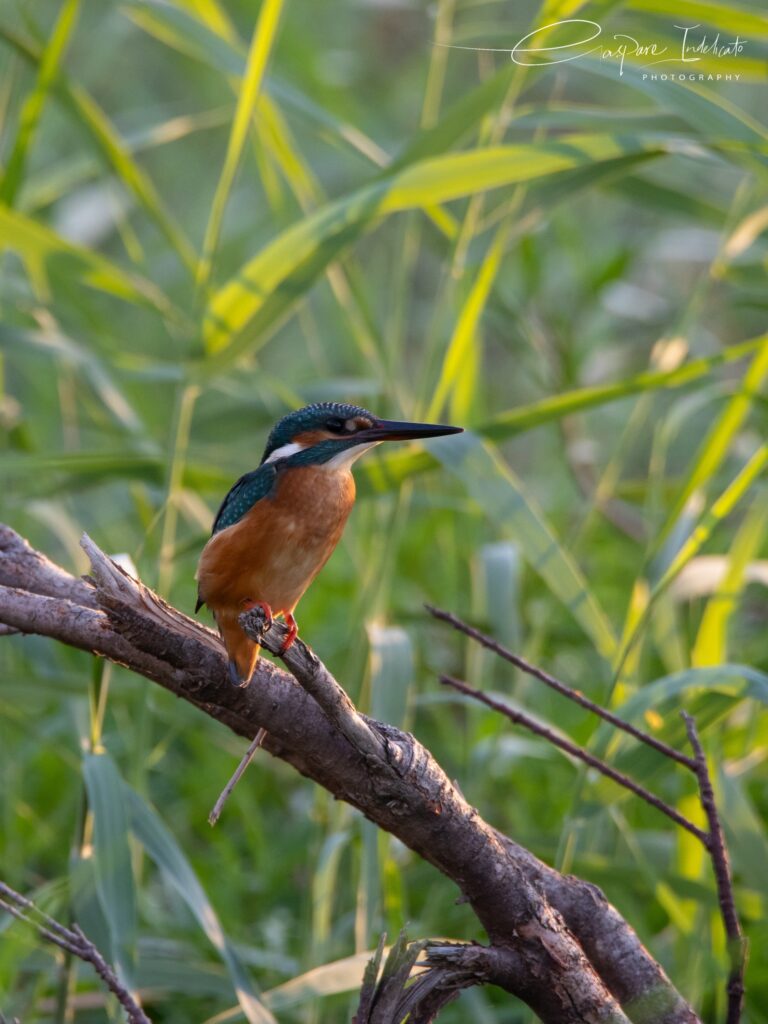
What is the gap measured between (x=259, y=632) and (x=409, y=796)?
245mm

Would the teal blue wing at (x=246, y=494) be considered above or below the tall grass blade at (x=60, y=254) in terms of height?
below

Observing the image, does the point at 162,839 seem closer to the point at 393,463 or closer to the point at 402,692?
the point at 402,692

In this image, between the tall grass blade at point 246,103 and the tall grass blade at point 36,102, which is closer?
the tall grass blade at point 246,103

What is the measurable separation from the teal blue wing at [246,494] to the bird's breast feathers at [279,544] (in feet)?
0.05

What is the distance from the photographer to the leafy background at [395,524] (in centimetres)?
196

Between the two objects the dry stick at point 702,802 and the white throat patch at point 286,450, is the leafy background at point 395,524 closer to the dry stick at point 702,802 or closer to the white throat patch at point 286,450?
the white throat patch at point 286,450

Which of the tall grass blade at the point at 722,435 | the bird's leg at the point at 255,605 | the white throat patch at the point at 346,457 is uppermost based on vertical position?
the tall grass blade at the point at 722,435

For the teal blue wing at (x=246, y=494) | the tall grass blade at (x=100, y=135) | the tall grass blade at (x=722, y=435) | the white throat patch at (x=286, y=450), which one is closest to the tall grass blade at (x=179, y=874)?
the teal blue wing at (x=246, y=494)

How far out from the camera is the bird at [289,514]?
1729 millimetres

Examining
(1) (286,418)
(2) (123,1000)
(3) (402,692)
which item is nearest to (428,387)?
(1) (286,418)

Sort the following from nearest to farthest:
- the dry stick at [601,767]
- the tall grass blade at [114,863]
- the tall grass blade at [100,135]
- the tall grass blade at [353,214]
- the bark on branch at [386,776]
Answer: the bark on branch at [386,776]
the dry stick at [601,767]
the tall grass blade at [114,863]
the tall grass blade at [353,214]
the tall grass blade at [100,135]

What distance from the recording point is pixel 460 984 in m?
1.38

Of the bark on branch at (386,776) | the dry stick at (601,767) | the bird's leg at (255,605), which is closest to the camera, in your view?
the bark on branch at (386,776)

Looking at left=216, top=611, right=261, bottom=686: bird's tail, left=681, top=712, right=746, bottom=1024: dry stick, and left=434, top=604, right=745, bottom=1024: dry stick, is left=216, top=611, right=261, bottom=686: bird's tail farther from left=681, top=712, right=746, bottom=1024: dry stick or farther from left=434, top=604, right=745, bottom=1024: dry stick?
left=681, top=712, right=746, bottom=1024: dry stick
